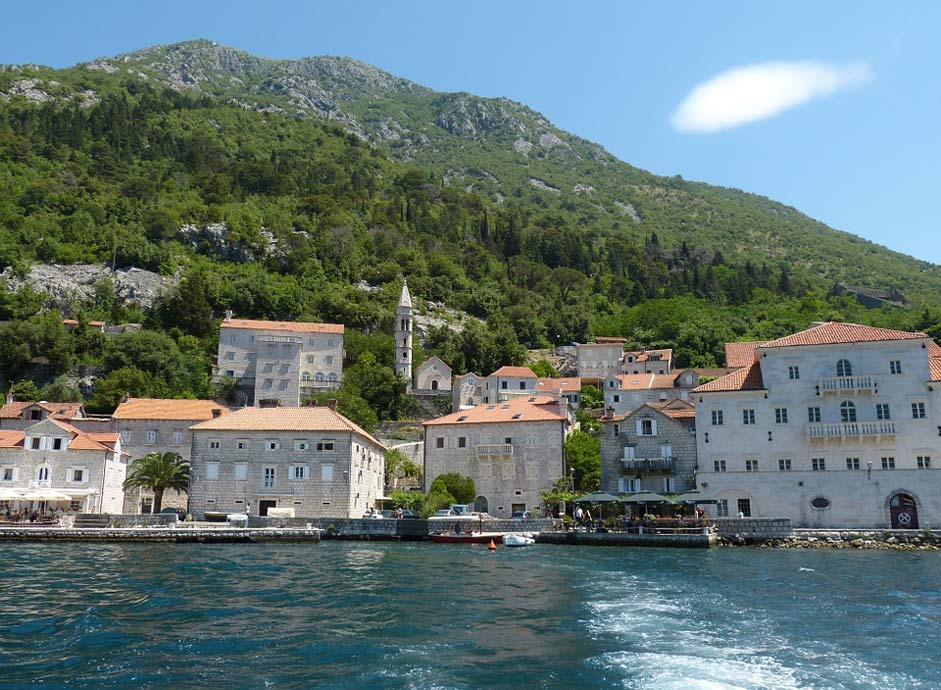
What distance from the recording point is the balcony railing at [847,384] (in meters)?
49.4

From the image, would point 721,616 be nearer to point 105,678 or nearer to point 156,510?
point 105,678

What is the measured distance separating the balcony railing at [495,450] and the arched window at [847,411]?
22.0 m

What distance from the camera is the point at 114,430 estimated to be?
211ft

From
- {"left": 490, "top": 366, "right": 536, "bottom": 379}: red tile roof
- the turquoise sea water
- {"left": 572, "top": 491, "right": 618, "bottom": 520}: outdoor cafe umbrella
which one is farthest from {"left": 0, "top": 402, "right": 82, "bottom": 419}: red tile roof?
{"left": 490, "top": 366, "right": 536, "bottom": 379}: red tile roof

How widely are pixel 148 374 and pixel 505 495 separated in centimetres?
4180

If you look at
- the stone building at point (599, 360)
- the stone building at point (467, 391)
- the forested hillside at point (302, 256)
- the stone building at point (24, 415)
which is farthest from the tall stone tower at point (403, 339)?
the stone building at point (24, 415)

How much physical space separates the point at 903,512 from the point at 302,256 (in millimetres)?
94213

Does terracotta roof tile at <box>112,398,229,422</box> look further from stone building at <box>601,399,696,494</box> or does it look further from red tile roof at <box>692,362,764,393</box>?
red tile roof at <box>692,362,764,393</box>

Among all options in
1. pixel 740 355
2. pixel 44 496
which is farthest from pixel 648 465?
pixel 44 496

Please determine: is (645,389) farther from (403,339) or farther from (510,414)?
(403,339)

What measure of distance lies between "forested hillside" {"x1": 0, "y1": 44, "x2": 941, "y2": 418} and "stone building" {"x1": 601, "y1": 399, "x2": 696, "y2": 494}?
28.3 metres

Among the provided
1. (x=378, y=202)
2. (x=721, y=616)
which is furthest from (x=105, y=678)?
(x=378, y=202)

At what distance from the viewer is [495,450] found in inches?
2302

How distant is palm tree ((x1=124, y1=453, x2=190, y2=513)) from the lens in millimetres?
55062
